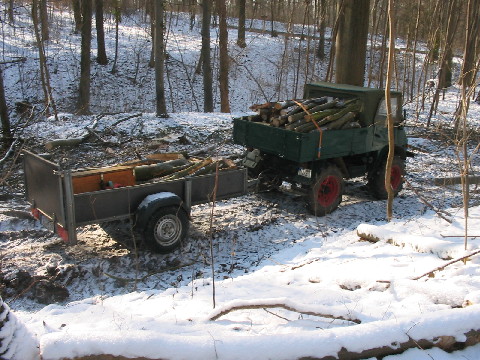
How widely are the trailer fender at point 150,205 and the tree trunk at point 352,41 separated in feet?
24.4

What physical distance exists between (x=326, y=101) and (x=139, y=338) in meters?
6.74

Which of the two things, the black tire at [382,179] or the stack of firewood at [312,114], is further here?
the black tire at [382,179]

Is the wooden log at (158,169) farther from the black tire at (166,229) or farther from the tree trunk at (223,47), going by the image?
the tree trunk at (223,47)

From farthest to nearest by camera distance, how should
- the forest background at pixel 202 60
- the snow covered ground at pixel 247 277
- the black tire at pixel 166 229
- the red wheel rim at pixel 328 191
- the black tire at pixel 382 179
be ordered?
1. the forest background at pixel 202 60
2. the black tire at pixel 382 179
3. the red wheel rim at pixel 328 191
4. the black tire at pixel 166 229
5. the snow covered ground at pixel 247 277

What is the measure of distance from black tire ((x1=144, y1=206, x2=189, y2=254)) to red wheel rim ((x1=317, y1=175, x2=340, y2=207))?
2.74 metres

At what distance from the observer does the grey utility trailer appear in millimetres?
5836

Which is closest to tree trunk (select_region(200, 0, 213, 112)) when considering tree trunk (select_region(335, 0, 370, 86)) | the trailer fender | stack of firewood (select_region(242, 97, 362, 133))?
tree trunk (select_region(335, 0, 370, 86))

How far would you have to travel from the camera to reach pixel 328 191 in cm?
851

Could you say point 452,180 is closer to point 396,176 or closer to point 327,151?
point 396,176

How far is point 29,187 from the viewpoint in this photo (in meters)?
6.61

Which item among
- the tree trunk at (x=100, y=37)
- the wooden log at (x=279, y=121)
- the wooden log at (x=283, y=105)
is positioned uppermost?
the tree trunk at (x=100, y=37)

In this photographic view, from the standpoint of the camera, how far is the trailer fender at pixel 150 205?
20.6 ft

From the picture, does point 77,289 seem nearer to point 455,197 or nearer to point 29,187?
point 29,187

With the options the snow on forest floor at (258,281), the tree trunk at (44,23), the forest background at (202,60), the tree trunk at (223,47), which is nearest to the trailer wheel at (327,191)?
the snow on forest floor at (258,281)
